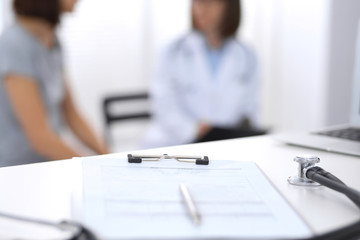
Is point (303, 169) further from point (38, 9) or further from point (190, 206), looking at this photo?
point (38, 9)

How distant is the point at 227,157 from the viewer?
2.76ft

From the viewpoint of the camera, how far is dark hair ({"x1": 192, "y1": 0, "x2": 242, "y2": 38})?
2180 mm

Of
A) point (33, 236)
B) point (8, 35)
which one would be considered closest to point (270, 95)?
point (8, 35)

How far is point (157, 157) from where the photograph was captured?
0.74m

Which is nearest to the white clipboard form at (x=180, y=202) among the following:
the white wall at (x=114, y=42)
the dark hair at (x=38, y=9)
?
the dark hair at (x=38, y=9)

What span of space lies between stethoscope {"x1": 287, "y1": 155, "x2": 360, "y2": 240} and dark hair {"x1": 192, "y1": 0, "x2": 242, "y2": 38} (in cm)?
155

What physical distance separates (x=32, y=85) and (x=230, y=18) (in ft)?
3.13

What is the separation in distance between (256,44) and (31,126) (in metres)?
A: 1.77

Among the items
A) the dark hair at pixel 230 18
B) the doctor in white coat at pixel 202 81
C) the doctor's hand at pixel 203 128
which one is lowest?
the doctor's hand at pixel 203 128

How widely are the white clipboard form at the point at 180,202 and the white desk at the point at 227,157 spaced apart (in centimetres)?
2

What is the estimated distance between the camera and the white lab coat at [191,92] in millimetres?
2111

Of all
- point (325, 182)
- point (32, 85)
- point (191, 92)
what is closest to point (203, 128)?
point (191, 92)

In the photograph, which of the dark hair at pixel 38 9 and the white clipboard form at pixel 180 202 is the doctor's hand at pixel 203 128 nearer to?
the dark hair at pixel 38 9

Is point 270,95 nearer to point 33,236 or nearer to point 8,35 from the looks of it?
point 8,35
